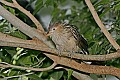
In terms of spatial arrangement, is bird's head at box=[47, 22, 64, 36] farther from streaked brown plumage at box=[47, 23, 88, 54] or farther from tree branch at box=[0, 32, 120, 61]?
tree branch at box=[0, 32, 120, 61]

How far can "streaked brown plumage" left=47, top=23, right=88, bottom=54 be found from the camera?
3.22 feet

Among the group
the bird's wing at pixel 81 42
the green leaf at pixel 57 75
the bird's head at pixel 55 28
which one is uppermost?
the bird's head at pixel 55 28

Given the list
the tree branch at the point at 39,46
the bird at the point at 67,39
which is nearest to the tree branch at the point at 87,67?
the tree branch at the point at 39,46

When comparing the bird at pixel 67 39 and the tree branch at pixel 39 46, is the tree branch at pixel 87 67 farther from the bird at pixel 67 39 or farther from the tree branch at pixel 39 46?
the bird at pixel 67 39

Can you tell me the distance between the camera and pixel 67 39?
1045mm

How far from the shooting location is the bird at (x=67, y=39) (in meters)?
0.98

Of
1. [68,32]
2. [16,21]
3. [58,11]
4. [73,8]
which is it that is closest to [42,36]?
[16,21]

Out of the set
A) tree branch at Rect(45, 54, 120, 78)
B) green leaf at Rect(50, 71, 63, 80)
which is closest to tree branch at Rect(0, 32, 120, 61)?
tree branch at Rect(45, 54, 120, 78)

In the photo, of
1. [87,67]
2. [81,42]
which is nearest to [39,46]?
[87,67]

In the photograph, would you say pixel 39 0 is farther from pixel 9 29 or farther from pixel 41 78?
pixel 41 78

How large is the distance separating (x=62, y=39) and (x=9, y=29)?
0.55 feet

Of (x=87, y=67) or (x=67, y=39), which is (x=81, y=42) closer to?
(x=67, y=39)

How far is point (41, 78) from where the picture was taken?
93 cm

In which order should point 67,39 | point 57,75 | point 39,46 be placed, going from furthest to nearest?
point 67,39 < point 57,75 < point 39,46
